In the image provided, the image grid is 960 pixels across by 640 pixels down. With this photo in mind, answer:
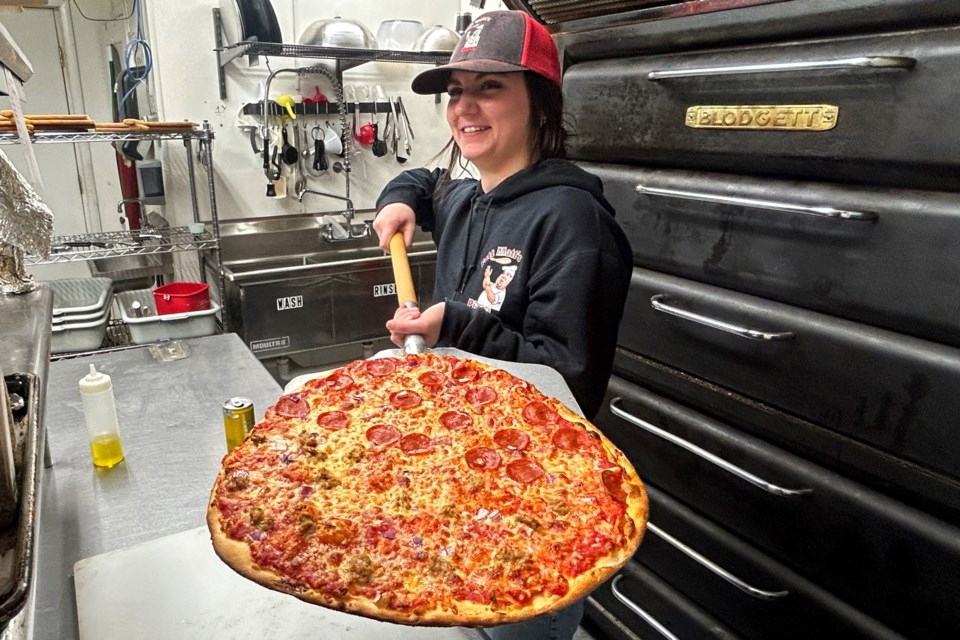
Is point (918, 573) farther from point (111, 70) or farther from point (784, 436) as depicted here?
point (111, 70)

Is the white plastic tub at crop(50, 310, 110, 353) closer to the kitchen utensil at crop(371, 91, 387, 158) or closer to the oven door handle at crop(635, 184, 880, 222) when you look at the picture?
the kitchen utensil at crop(371, 91, 387, 158)

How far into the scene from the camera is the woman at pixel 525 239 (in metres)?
1.28

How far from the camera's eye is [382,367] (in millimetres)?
1332

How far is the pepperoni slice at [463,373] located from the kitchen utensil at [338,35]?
2193 millimetres

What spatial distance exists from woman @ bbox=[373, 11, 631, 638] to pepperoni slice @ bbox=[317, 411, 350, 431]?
9.5 inches

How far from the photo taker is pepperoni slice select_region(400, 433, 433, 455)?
3.59 ft

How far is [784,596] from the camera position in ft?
4.62

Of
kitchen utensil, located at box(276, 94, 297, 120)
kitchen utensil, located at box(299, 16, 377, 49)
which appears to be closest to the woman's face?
kitchen utensil, located at box(299, 16, 377, 49)

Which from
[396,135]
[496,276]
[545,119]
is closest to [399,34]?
[396,135]

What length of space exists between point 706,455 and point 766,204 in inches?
24.3

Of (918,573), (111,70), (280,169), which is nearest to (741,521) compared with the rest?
(918,573)

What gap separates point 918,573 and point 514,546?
84cm

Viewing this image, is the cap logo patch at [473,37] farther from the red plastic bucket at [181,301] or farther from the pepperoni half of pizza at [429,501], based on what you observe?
the red plastic bucket at [181,301]

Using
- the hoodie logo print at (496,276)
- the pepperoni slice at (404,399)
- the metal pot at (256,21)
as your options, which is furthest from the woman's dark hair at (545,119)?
the metal pot at (256,21)
